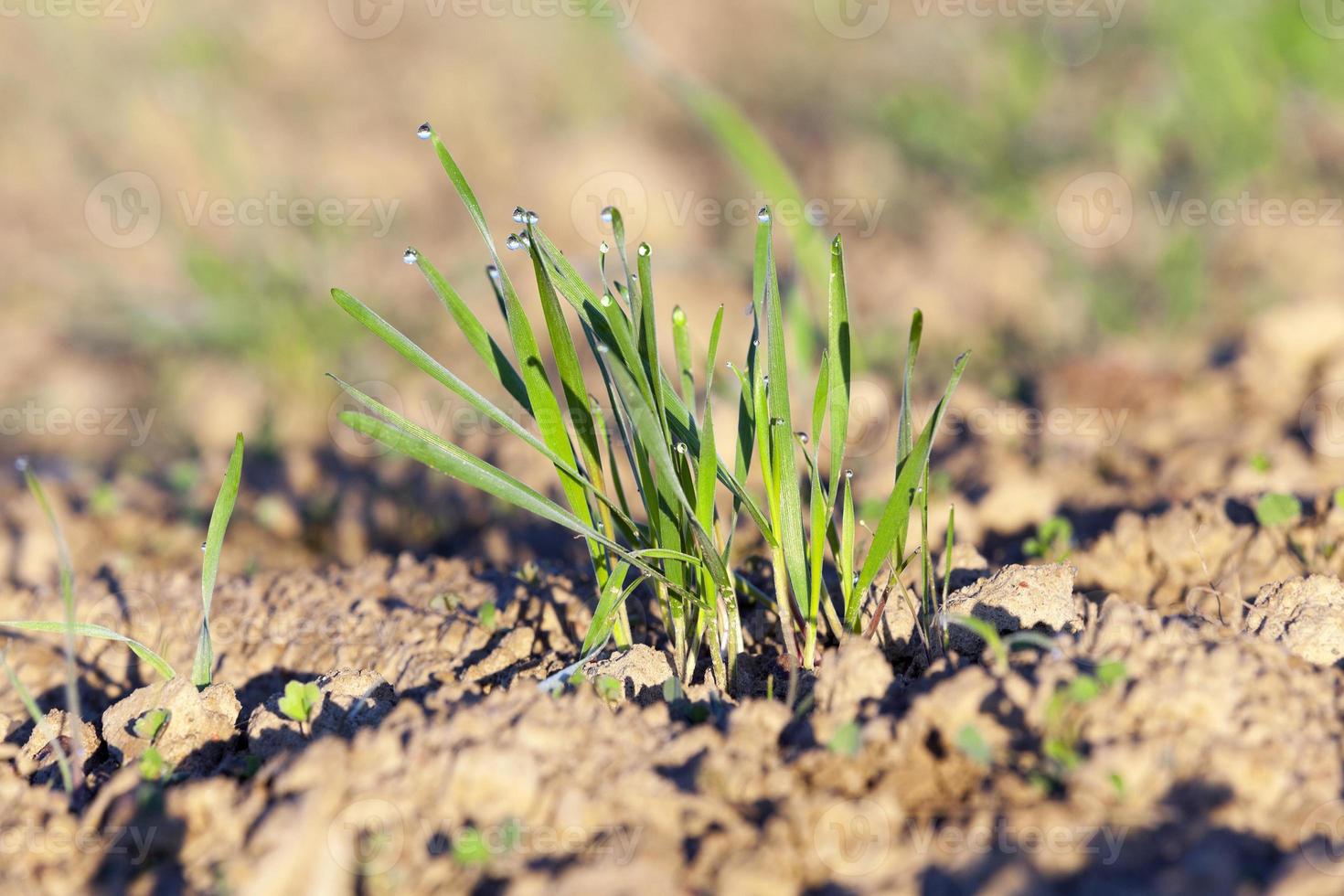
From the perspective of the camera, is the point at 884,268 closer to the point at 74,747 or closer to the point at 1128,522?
the point at 1128,522

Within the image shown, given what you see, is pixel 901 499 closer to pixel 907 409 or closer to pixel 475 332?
pixel 907 409

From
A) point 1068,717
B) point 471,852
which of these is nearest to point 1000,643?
point 1068,717

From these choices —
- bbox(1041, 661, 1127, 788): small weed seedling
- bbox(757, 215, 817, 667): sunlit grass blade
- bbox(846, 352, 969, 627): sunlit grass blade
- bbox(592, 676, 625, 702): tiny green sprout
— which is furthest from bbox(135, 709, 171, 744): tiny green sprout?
bbox(1041, 661, 1127, 788): small weed seedling

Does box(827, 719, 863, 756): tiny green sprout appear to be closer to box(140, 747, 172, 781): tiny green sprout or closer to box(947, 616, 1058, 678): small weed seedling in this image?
box(947, 616, 1058, 678): small weed seedling

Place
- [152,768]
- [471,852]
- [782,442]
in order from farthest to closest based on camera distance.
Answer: [782,442] < [152,768] < [471,852]

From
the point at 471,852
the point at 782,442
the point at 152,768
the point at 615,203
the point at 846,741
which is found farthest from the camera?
the point at 615,203

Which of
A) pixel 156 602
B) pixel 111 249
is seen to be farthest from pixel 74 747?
pixel 111 249
